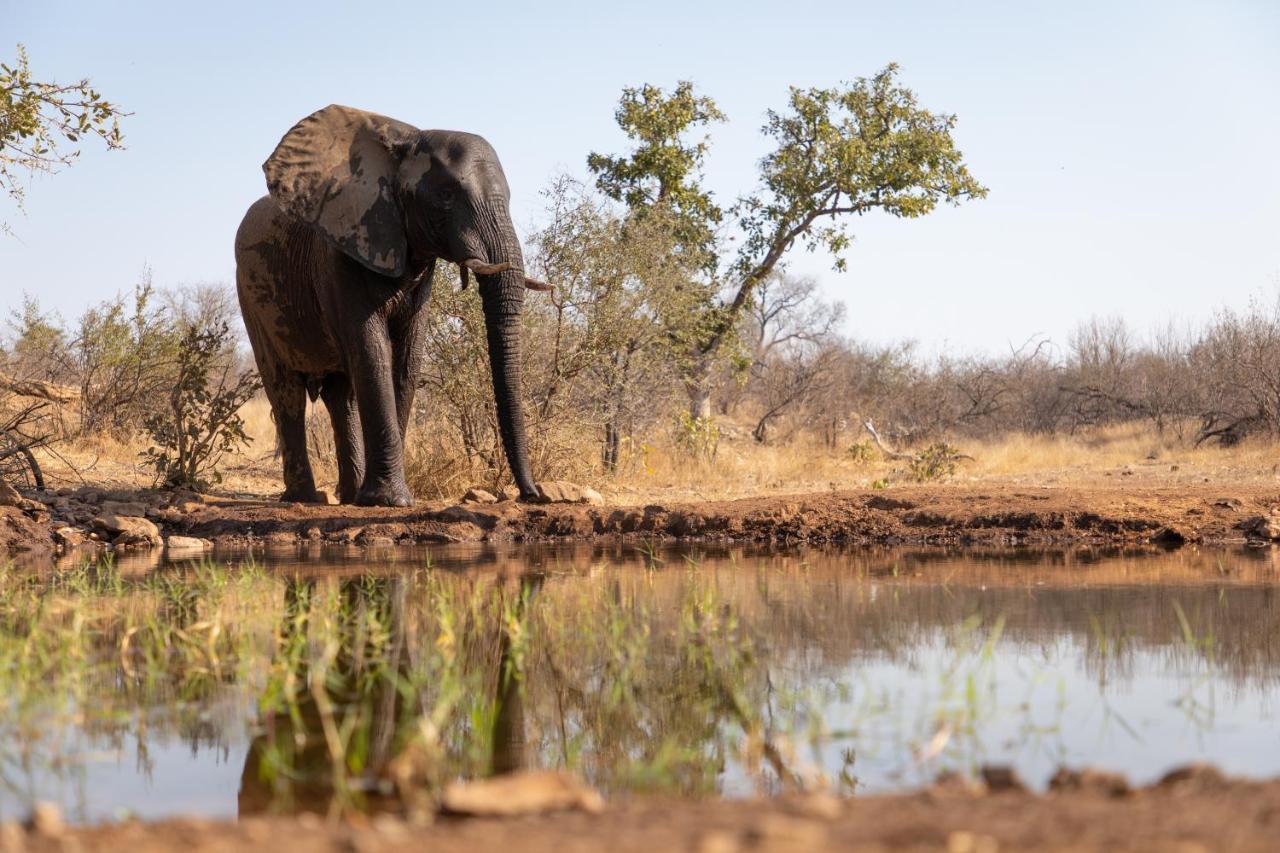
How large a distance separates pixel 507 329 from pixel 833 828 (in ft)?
28.3

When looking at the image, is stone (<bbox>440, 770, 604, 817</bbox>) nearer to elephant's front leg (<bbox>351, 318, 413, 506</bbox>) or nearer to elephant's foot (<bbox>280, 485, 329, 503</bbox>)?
elephant's front leg (<bbox>351, 318, 413, 506</bbox>)

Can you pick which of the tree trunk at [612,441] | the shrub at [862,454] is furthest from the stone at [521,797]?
the shrub at [862,454]

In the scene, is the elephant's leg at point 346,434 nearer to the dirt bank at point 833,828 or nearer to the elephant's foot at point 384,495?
the elephant's foot at point 384,495

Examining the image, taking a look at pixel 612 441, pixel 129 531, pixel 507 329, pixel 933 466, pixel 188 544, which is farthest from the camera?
pixel 933 466

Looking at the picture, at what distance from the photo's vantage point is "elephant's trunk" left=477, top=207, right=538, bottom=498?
450 inches

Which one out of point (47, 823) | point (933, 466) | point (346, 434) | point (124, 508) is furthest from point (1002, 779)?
point (933, 466)

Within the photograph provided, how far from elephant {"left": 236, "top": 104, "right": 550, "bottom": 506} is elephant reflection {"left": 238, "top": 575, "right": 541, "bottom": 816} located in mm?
4701

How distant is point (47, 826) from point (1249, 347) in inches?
1026

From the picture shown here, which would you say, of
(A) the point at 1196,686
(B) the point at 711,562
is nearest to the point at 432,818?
(A) the point at 1196,686

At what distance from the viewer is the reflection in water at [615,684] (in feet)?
14.1

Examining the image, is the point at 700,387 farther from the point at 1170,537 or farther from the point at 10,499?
the point at 10,499

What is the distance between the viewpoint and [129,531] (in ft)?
39.5

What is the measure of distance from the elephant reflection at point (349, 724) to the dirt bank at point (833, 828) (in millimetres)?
537

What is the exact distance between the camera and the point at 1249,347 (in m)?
25.8
